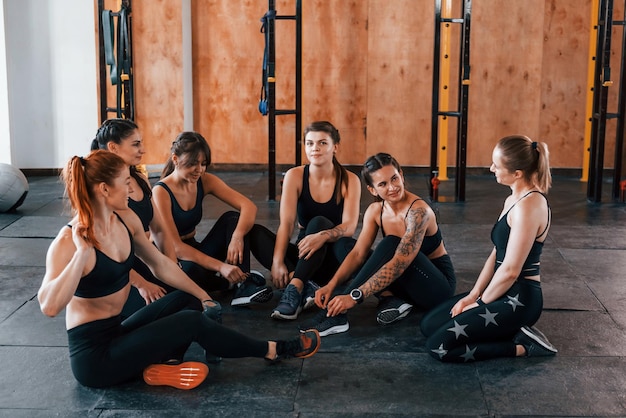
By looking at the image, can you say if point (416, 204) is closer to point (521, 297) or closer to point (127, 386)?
point (521, 297)

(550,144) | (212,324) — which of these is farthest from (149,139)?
(212,324)

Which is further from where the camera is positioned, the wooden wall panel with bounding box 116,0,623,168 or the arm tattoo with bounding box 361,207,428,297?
the wooden wall panel with bounding box 116,0,623,168

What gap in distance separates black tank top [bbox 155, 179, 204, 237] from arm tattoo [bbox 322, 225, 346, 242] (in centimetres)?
68

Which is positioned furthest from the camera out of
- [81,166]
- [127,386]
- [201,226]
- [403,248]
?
[201,226]

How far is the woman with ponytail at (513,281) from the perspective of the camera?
10.9 ft

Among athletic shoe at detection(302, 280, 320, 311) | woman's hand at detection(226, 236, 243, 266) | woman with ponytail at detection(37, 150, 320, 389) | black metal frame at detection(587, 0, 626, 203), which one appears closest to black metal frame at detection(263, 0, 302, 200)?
black metal frame at detection(587, 0, 626, 203)

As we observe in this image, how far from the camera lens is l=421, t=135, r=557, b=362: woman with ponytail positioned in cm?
333

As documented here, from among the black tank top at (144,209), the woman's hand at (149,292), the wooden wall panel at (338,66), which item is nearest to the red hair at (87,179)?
the woman's hand at (149,292)

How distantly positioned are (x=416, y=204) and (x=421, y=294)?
1.38 ft

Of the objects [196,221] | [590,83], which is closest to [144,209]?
[196,221]

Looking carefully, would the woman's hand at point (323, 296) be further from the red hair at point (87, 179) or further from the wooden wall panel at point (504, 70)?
the wooden wall panel at point (504, 70)

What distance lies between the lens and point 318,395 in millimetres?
3102

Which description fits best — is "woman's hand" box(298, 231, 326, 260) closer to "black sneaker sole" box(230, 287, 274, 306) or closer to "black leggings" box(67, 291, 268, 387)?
"black sneaker sole" box(230, 287, 274, 306)

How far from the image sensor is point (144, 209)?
395cm
